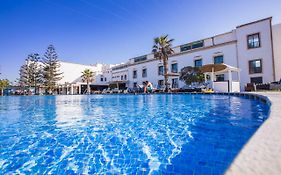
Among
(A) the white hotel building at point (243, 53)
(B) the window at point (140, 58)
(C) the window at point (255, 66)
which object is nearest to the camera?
(A) the white hotel building at point (243, 53)

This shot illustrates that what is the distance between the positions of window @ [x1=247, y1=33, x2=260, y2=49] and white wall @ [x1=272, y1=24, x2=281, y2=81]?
1436 millimetres

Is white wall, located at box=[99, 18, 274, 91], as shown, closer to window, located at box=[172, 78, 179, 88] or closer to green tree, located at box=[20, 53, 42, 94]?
window, located at box=[172, 78, 179, 88]

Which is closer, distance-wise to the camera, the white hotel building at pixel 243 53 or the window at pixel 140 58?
the white hotel building at pixel 243 53

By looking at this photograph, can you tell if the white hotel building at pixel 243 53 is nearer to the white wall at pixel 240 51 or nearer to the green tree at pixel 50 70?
the white wall at pixel 240 51

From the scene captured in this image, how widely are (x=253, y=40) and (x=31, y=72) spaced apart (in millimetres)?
42925

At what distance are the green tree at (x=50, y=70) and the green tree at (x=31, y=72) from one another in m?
1.85

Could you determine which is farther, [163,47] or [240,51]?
[163,47]

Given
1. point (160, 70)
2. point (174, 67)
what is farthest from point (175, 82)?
point (160, 70)

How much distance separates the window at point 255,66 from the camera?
20.0 m

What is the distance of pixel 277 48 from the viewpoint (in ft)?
63.2

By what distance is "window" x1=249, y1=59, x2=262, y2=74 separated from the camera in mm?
19978

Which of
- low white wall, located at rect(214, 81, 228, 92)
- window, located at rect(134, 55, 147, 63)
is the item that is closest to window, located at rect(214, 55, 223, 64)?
low white wall, located at rect(214, 81, 228, 92)

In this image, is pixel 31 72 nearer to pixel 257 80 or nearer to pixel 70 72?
pixel 70 72

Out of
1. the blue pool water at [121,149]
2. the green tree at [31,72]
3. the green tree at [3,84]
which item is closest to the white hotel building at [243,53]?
the blue pool water at [121,149]
